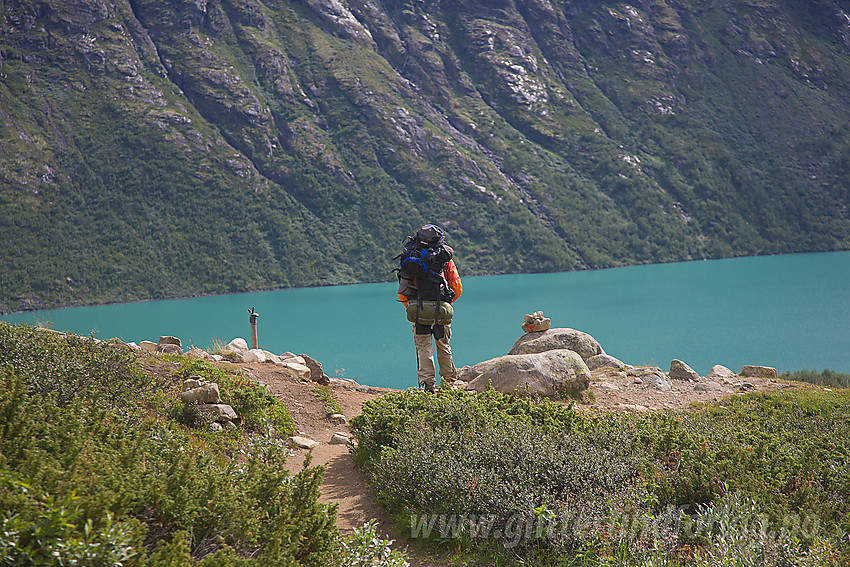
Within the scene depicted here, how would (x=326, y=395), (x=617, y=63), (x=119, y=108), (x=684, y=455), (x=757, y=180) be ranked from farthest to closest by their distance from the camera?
1. (x=617, y=63)
2. (x=757, y=180)
3. (x=119, y=108)
4. (x=326, y=395)
5. (x=684, y=455)

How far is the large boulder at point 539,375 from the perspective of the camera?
8159mm

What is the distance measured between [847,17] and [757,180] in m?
61.7

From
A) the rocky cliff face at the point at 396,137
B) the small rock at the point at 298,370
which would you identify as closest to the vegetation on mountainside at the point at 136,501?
the small rock at the point at 298,370

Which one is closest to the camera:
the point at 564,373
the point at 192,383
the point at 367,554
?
the point at 367,554

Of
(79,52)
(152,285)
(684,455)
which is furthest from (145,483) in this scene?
(79,52)

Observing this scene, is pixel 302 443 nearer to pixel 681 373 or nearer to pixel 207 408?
pixel 207 408

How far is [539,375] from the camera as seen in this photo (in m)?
8.20

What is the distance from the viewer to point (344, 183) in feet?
353

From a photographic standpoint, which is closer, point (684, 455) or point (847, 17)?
point (684, 455)

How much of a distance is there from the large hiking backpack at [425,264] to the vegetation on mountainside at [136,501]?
3723 mm

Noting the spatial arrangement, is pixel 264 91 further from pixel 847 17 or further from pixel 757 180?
pixel 847 17

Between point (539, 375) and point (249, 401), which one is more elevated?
point (539, 375)

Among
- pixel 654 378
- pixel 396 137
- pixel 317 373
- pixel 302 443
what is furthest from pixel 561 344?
pixel 396 137

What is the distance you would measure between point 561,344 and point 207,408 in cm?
802
